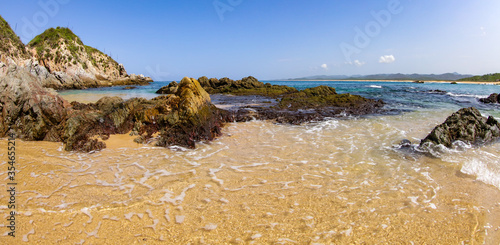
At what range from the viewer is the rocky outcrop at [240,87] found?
100ft

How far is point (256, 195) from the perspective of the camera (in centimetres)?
404

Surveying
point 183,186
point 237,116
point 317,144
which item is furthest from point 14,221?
point 237,116

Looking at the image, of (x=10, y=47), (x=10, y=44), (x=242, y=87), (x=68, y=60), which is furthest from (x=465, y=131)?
(x=68, y=60)

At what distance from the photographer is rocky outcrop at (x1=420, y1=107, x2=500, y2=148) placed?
22.1 ft

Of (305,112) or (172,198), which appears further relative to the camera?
(305,112)

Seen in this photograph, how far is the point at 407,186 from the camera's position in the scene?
172 inches

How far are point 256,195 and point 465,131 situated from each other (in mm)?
7435

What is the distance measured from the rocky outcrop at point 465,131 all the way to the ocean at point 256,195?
42 centimetres

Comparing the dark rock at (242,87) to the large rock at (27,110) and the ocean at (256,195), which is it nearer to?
the large rock at (27,110)

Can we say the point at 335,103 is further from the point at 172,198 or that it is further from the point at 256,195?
the point at 172,198

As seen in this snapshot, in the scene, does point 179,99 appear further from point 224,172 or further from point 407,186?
point 407,186

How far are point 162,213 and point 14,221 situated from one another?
1.92 metres

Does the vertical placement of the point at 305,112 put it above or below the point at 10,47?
below

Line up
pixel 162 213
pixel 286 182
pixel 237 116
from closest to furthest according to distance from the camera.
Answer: pixel 162 213, pixel 286 182, pixel 237 116
